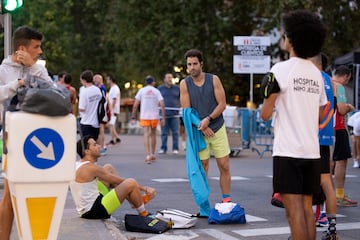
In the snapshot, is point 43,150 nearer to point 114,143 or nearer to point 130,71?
point 114,143

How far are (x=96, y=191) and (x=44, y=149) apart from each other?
2.77 m

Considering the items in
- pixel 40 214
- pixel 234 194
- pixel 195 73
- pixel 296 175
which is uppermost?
pixel 195 73

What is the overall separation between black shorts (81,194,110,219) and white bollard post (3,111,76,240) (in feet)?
7.85

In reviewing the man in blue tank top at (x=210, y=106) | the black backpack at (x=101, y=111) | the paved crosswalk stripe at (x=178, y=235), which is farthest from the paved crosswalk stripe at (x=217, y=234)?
the black backpack at (x=101, y=111)

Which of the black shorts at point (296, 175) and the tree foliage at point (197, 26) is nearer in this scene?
→ the black shorts at point (296, 175)

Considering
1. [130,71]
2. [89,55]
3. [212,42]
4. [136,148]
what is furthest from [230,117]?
[89,55]

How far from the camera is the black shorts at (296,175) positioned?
16.5 ft

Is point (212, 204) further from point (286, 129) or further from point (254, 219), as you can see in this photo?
point (286, 129)

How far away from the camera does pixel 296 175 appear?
16.5 feet

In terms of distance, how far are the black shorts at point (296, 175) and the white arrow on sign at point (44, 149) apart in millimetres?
1565

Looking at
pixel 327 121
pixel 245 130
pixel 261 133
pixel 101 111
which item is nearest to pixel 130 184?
pixel 327 121

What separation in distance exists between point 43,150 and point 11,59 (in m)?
1.15

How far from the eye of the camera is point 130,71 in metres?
42.5

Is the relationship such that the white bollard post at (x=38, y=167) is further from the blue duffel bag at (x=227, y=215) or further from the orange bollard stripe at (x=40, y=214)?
the blue duffel bag at (x=227, y=215)
